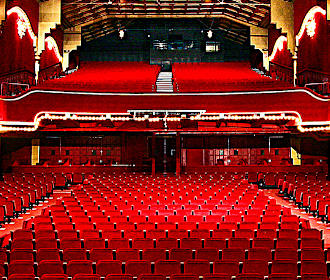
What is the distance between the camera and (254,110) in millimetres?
15438

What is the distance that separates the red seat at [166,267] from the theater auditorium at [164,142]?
0.02m

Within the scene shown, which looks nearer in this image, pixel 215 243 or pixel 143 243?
pixel 215 243

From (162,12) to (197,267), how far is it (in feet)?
64.4

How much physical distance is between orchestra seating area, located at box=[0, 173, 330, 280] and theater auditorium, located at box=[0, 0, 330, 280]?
0.03 metres

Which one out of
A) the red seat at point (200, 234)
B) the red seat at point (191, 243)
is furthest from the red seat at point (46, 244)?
the red seat at point (200, 234)

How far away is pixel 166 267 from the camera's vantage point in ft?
19.9

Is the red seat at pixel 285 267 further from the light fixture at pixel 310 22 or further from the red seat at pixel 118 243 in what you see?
the light fixture at pixel 310 22

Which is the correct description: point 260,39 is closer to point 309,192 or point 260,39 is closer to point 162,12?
point 162,12

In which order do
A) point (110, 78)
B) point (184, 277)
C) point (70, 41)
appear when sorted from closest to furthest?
point (184, 277) < point (110, 78) < point (70, 41)

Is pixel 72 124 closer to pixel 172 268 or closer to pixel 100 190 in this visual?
pixel 100 190

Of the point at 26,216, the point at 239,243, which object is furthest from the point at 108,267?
the point at 26,216

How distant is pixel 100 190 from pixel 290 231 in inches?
241

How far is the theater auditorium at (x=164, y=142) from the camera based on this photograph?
6.67 m

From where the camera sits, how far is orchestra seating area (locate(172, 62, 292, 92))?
16141mm
